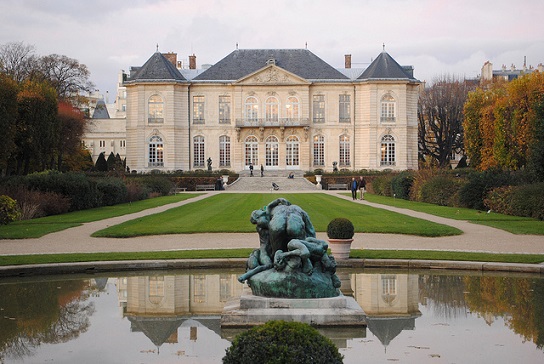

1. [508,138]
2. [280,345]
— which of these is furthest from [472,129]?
[280,345]

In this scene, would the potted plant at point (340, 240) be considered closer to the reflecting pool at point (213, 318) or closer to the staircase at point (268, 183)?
the reflecting pool at point (213, 318)

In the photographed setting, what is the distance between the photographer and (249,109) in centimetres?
5688

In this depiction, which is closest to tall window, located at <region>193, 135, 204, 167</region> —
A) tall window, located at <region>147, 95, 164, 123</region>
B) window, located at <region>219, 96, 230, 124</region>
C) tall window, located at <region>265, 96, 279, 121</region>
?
window, located at <region>219, 96, 230, 124</region>

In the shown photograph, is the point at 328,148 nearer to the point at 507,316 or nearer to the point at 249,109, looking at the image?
the point at 249,109

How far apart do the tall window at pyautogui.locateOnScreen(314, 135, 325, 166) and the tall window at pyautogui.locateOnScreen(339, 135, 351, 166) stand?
1.47 meters

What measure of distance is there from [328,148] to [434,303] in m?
49.0

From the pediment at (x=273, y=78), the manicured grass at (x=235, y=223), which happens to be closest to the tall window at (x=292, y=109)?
the pediment at (x=273, y=78)

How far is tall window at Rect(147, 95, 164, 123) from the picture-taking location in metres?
55.8

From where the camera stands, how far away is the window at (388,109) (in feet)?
182

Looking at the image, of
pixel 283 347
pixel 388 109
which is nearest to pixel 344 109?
pixel 388 109

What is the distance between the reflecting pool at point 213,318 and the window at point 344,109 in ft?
154

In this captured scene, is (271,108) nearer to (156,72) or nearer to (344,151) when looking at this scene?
(344,151)

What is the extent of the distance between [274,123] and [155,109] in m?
9.65

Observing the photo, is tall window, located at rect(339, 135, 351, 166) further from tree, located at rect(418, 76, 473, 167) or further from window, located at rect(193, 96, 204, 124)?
window, located at rect(193, 96, 204, 124)
